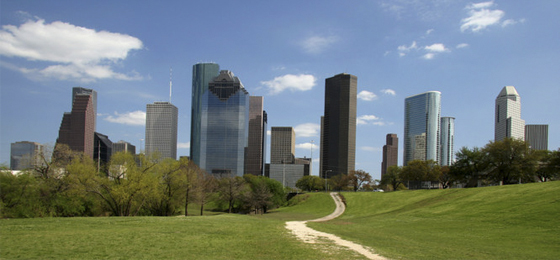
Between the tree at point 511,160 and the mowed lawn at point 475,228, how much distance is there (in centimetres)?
2148

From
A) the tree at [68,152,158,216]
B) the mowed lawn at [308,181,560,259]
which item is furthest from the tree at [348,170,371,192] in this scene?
the tree at [68,152,158,216]

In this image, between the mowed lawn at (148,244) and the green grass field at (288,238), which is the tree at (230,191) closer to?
the green grass field at (288,238)

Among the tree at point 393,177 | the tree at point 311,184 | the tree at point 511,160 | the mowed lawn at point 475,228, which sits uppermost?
the tree at point 511,160

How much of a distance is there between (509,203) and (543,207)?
17.5 ft

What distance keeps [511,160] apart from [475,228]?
1851 inches

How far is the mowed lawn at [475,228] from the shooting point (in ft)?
67.6

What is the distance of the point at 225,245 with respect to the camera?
783 inches

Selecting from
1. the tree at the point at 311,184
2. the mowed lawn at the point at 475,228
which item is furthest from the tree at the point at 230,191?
the tree at the point at 311,184

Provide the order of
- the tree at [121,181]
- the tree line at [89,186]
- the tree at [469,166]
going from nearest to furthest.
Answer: the tree line at [89,186] < the tree at [121,181] < the tree at [469,166]

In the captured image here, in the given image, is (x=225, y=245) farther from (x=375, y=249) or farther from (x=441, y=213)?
(x=441, y=213)

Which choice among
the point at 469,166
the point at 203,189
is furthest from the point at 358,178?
the point at 203,189

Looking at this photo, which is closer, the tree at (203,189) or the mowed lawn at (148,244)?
the mowed lawn at (148,244)

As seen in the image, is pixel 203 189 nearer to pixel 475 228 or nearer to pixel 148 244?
pixel 475 228

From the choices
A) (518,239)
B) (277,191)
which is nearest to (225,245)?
(518,239)
